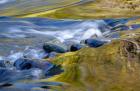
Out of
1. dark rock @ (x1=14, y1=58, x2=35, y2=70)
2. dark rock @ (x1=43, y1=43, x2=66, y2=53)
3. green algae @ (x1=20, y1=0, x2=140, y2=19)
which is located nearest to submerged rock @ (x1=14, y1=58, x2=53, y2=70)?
dark rock @ (x1=14, y1=58, x2=35, y2=70)

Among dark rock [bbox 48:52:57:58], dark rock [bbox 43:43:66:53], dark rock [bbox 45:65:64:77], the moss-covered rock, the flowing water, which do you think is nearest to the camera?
the moss-covered rock

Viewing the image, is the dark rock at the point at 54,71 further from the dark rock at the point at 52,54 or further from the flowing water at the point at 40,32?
the dark rock at the point at 52,54

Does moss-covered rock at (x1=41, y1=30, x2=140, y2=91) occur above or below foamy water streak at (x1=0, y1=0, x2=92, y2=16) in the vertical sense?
below

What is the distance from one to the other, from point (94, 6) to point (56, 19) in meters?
2.86

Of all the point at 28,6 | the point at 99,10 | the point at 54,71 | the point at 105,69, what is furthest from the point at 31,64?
the point at 28,6

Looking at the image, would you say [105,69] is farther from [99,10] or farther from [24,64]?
[99,10]

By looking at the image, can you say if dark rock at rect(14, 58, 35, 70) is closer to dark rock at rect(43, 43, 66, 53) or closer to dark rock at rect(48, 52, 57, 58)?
dark rock at rect(48, 52, 57, 58)

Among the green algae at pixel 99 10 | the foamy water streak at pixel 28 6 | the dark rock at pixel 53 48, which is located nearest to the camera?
the dark rock at pixel 53 48

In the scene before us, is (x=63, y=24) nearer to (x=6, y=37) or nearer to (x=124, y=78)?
(x=6, y=37)

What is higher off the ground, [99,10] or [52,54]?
[99,10]

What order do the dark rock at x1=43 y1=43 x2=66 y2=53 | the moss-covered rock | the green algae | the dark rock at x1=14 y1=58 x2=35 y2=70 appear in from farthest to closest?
the green algae < the dark rock at x1=43 y1=43 x2=66 y2=53 < the dark rock at x1=14 y1=58 x2=35 y2=70 < the moss-covered rock

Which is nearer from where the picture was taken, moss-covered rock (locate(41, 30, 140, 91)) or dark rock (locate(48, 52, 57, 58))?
moss-covered rock (locate(41, 30, 140, 91))

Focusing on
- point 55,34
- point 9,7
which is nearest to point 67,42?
point 55,34

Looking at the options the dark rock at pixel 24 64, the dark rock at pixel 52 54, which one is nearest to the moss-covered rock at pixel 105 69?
the dark rock at pixel 24 64
